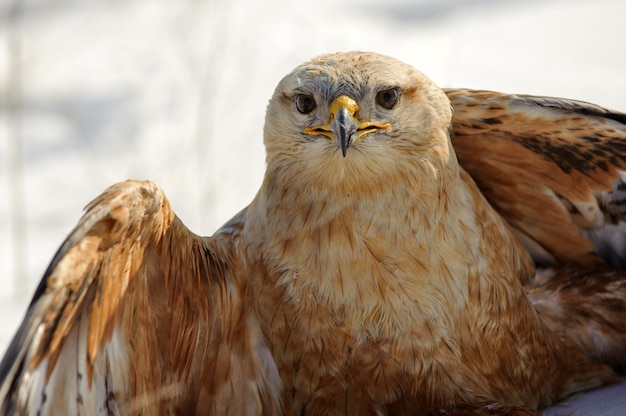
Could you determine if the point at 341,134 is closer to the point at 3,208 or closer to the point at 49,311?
the point at 49,311

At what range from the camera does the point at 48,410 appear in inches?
130

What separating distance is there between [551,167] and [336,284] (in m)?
1.24

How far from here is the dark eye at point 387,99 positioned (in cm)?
376

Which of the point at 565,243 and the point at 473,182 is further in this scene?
the point at 565,243

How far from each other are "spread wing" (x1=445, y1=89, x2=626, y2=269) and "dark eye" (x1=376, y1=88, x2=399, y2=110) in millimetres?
559

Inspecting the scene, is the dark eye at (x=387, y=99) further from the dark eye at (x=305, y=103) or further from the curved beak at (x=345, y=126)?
the dark eye at (x=305, y=103)

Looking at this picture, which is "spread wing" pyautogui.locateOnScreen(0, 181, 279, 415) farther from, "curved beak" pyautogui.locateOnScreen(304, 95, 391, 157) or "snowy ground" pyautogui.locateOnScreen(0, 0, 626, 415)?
"snowy ground" pyautogui.locateOnScreen(0, 0, 626, 415)

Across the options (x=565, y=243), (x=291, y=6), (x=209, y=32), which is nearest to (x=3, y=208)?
(x=209, y=32)

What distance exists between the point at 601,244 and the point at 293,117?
1.67 metres

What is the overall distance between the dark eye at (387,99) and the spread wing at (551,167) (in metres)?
0.56

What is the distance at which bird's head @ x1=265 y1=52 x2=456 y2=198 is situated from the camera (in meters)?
3.69

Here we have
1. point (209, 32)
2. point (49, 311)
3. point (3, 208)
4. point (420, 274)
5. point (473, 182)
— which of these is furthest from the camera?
point (209, 32)

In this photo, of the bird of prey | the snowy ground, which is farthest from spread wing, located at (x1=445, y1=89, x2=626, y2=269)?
the snowy ground

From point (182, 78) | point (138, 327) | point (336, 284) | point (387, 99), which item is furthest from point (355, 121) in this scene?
point (182, 78)
